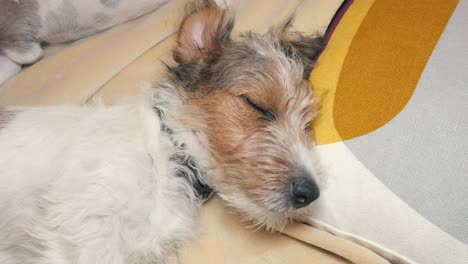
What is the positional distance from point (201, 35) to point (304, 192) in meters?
0.85

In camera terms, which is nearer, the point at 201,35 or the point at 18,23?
the point at 201,35

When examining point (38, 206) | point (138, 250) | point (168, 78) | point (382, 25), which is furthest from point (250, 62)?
point (38, 206)

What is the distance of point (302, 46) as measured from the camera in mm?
2043

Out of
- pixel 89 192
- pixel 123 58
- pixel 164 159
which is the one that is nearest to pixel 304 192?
pixel 164 159

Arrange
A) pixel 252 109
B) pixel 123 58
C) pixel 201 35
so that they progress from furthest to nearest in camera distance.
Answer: pixel 123 58 < pixel 201 35 < pixel 252 109

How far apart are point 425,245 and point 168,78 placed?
1.21 metres

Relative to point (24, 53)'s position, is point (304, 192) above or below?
above

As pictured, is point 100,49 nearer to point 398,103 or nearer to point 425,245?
point 398,103

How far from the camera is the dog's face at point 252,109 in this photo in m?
1.62

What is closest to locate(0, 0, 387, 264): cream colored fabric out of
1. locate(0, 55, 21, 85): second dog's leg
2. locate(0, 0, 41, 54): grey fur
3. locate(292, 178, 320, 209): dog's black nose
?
locate(0, 55, 21, 85): second dog's leg

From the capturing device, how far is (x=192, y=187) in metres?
1.80

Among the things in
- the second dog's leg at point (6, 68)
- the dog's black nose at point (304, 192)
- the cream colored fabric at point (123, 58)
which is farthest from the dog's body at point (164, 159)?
the second dog's leg at point (6, 68)

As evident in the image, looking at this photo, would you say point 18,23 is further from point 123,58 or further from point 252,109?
point 252,109

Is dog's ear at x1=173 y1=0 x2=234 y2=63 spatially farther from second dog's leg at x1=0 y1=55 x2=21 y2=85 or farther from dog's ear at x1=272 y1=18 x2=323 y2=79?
second dog's leg at x1=0 y1=55 x2=21 y2=85
